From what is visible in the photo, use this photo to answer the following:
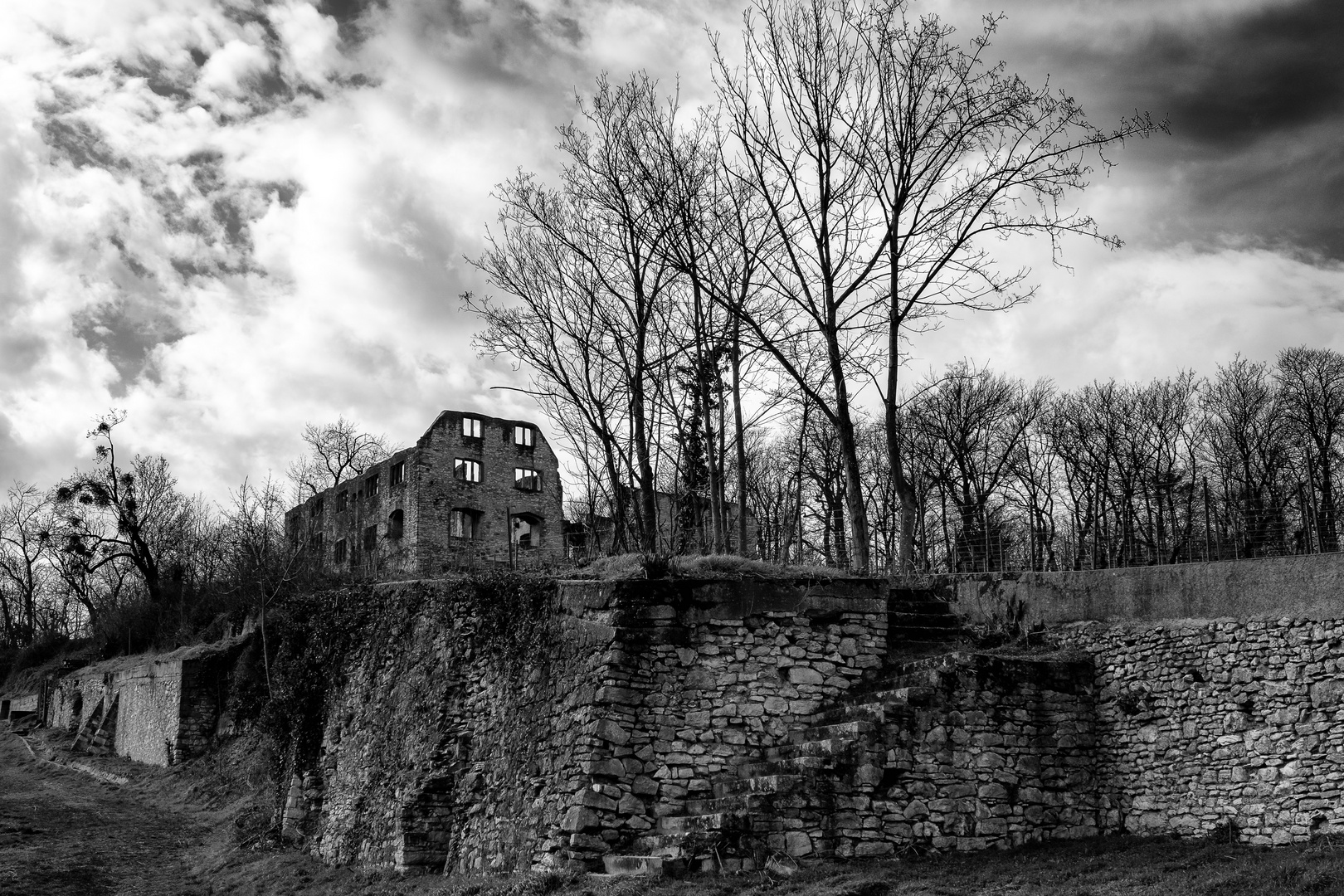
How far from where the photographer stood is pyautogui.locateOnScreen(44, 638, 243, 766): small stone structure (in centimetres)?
3234

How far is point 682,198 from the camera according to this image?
67.6 ft

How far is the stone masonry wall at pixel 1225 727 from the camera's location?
11.4 m

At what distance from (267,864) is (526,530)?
28.6 meters

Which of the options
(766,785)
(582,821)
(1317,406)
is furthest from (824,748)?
(1317,406)

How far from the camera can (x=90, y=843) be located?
22719 millimetres

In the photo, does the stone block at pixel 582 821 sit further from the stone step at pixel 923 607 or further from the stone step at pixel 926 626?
the stone step at pixel 923 607

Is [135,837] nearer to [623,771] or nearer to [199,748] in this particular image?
[199,748]

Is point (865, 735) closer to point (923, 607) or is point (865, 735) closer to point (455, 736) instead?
point (923, 607)

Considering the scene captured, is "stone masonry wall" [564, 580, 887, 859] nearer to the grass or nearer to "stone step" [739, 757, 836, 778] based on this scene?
"stone step" [739, 757, 836, 778]

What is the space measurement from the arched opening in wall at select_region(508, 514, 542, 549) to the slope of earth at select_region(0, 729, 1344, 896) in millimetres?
17264

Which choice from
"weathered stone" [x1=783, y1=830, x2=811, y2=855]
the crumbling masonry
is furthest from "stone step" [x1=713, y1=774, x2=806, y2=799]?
"weathered stone" [x1=783, y1=830, x2=811, y2=855]

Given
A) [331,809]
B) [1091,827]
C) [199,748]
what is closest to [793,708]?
[1091,827]

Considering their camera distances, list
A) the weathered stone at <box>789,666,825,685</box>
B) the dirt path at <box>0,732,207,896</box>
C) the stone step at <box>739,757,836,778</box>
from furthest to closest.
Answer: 1. the dirt path at <box>0,732,207,896</box>
2. the weathered stone at <box>789,666,825,685</box>
3. the stone step at <box>739,757,836,778</box>

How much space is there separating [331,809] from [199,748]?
15083mm
